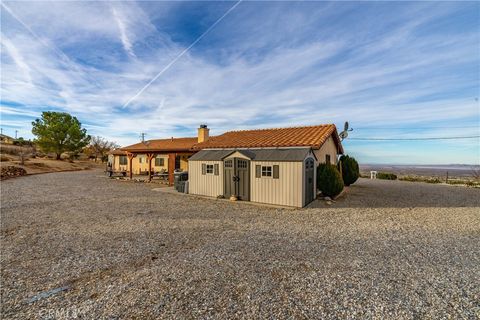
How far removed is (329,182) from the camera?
1123 centimetres

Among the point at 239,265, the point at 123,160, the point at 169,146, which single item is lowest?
the point at 239,265

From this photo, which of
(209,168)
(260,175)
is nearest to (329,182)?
(260,175)

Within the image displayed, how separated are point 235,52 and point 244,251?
39.0ft

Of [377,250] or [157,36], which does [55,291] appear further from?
[157,36]

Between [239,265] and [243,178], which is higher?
[243,178]

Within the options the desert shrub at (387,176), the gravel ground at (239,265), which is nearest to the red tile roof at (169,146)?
the gravel ground at (239,265)

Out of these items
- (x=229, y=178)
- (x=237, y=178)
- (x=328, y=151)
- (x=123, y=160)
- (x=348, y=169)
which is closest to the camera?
(x=237, y=178)

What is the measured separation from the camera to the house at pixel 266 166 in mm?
9781

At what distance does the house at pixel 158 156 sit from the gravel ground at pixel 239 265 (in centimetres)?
920

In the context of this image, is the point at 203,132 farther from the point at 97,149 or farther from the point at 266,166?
the point at 97,149

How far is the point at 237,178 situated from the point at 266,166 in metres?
1.74

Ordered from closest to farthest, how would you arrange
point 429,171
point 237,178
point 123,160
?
point 237,178 → point 123,160 → point 429,171

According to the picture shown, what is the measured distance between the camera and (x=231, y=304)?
10.3ft

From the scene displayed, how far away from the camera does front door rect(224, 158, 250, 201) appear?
36.1ft
